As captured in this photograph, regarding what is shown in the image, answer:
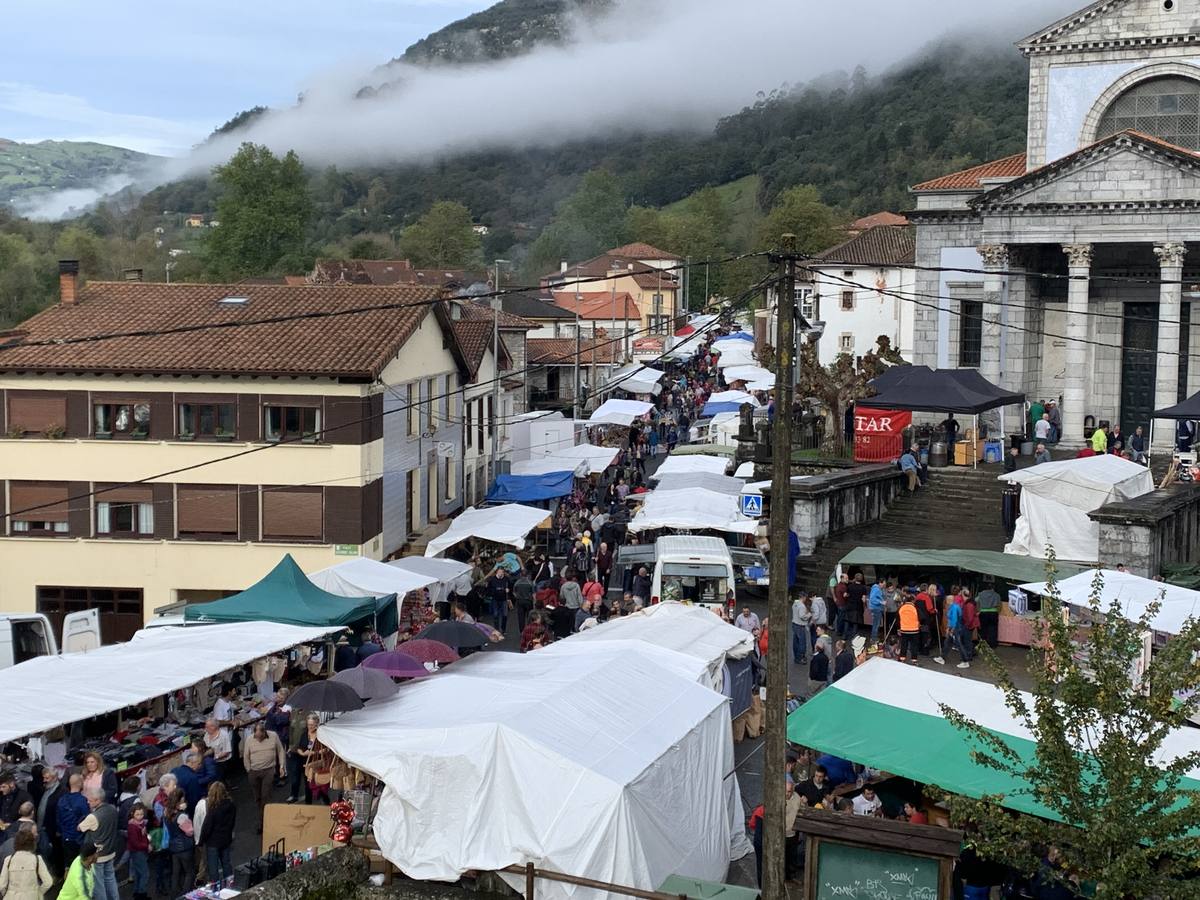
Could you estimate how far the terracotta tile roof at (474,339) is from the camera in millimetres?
42531

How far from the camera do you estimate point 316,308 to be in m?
35.6

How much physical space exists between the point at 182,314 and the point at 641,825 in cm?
2538

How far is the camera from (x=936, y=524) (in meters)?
33.1

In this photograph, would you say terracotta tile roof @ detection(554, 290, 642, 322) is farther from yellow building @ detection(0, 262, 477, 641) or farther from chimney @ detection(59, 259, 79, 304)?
yellow building @ detection(0, 262, 477, 641)

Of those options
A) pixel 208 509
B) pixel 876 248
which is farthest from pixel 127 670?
pixel 876 248

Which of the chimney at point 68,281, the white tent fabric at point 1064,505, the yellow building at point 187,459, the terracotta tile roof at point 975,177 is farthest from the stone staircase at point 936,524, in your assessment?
the chimney at point 68,281

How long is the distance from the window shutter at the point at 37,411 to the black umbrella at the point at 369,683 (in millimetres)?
19754

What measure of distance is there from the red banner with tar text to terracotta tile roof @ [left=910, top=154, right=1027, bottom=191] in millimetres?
9636

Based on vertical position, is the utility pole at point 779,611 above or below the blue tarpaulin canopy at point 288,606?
above

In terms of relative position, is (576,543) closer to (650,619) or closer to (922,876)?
(650,619)

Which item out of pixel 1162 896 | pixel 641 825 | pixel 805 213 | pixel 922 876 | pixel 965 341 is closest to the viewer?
pixel 1162 896

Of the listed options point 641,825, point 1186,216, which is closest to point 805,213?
point 1186,216

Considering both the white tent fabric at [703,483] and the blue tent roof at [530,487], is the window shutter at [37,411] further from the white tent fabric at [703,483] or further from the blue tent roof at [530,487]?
the white tent fabric at [703,483]

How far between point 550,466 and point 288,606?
1975 cm
